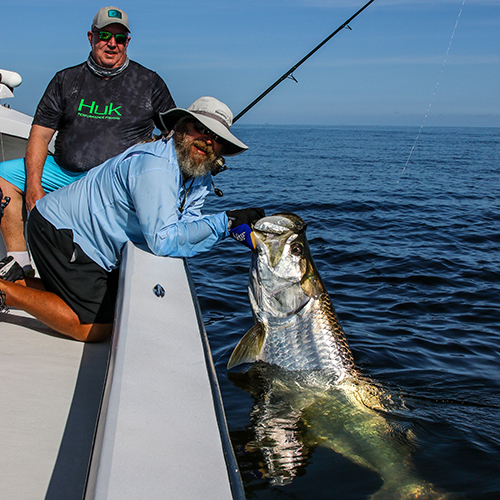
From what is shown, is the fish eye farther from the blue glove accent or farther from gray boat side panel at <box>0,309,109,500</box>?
gray boat side panel at <box>0,309,109,500</box>

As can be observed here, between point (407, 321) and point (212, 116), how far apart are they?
12.4 feet

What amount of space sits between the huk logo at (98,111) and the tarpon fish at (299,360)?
4.77 ft

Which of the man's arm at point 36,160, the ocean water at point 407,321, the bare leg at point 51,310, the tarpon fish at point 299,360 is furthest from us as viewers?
the man's arm at point 36,160

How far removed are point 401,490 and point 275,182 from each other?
16471mm

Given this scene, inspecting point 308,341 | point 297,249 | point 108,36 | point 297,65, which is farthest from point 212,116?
point 297,65

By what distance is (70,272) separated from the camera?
3.01m

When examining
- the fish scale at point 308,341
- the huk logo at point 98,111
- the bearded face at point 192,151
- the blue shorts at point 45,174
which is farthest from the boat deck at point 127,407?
the huk logo at point 98,111

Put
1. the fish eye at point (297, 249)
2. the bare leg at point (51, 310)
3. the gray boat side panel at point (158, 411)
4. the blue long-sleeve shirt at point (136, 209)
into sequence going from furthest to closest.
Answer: the fish eye at point (297, 249), the bare leg at point (51, 310), the blue long-sleeve shirt at point (136, 209), the gray boat side panel at point (158, 411)

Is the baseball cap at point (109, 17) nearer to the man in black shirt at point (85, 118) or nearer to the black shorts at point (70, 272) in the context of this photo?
the man in black shirt at point (85, 118)

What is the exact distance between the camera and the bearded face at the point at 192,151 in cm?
279

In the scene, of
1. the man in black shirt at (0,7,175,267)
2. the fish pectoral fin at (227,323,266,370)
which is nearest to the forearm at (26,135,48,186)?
the man in black shirt at (0,7,175,267)

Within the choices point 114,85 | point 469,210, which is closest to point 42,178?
point 114,85

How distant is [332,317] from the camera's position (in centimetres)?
352

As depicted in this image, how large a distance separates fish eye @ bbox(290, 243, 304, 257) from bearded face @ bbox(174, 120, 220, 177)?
0.83 metres
